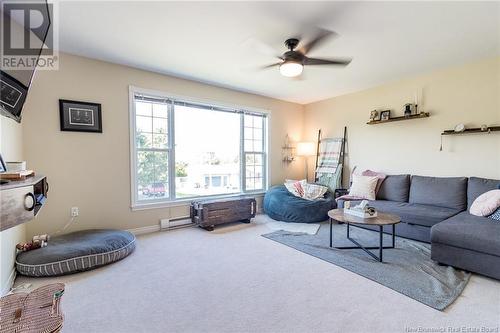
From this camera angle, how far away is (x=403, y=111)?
4250 millimetres

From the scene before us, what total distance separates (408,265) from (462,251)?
1.67 ft

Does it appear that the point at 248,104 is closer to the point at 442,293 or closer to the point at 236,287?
the point at 236,287

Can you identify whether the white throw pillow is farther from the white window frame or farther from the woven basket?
the woven basket

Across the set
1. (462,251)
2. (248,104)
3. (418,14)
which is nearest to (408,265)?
(462,251)

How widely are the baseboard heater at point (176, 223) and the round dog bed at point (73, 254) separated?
0.92 metres

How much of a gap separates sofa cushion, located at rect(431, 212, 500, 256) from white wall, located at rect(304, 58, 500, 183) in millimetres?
1259

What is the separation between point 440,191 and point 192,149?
3941 mm

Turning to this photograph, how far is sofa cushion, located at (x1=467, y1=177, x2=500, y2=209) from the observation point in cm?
322

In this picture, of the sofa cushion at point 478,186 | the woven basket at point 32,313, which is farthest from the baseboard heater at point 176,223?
the sofa cushion at point 478,186

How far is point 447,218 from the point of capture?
10.2 ft

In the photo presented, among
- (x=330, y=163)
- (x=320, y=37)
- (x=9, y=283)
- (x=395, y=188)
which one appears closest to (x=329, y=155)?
(x=330, y=163)

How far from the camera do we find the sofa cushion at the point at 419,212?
3203 mm

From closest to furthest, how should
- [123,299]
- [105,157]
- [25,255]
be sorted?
[123,299]
[25,255]
[105,157]
